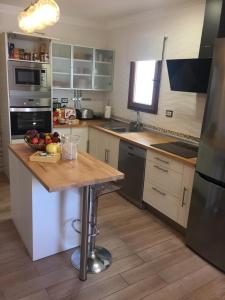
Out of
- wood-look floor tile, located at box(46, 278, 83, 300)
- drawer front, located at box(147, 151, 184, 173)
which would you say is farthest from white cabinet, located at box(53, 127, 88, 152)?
wood-look floor tile, located at box(46, 278, 83, 300)

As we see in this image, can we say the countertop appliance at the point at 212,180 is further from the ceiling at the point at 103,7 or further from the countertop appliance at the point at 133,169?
the ceiling at the point at 103,7

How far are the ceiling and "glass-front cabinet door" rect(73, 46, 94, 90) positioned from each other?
1.73 ft

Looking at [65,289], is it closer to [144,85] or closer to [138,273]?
[138,273]

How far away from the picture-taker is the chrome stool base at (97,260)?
83.6 inches

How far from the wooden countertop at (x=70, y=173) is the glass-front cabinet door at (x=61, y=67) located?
2.12 meters

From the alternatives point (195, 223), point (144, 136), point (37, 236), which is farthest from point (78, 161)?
point (144, 136)

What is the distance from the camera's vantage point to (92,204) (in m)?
2.03

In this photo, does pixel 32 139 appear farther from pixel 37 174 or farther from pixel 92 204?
pixel 92 204

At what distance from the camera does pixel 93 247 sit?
2225 millimetres

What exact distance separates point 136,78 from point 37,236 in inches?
109

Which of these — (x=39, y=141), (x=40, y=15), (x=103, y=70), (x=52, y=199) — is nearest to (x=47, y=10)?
(x=40, y=15)

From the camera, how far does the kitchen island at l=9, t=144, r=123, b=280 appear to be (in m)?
1.86

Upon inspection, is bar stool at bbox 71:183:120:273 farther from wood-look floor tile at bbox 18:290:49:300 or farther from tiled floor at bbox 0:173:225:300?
wood-look floor tile at bbox 18:290:49:300

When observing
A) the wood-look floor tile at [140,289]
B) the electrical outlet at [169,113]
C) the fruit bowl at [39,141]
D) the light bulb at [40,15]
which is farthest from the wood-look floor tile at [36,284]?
the electrical outlet at [169,113]
